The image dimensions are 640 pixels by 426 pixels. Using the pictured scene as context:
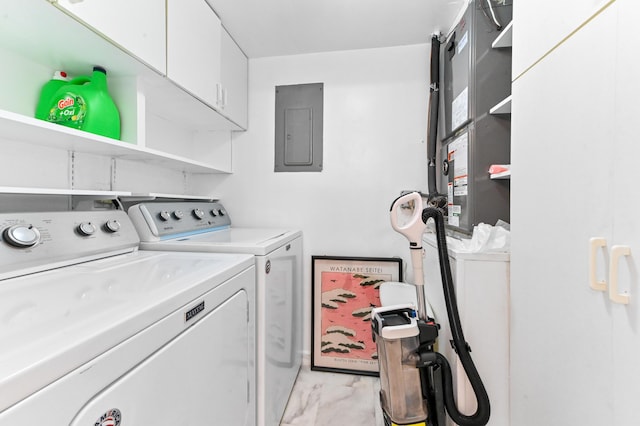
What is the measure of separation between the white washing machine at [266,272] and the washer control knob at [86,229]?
26 cm

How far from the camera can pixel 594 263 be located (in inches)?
27.8

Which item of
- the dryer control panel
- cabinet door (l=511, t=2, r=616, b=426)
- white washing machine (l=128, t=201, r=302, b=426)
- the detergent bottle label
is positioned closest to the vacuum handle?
cabinet door (l=511, t=2, r=616, b=426)

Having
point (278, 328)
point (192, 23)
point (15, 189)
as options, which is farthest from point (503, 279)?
point (192, 23)

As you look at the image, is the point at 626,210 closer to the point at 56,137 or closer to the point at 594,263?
the point at 594,263

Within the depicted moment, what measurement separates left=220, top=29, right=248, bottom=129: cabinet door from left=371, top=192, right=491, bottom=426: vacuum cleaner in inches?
58.9

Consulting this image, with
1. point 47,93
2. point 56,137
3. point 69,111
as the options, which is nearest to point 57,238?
point 56,137

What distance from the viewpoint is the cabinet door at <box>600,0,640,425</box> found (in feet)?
2.02

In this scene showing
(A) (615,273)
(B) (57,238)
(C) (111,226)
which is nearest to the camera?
(A) (615,273)

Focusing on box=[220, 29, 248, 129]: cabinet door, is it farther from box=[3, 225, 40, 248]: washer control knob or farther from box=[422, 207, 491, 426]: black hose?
box=[422, 207, 491, 426]: black hose

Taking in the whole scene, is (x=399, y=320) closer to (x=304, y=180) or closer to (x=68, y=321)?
(x=68, y=321)

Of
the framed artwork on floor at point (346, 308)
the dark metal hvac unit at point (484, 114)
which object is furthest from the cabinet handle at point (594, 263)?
the framed artwork on floor at point (346, 308)

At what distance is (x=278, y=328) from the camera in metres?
1.50

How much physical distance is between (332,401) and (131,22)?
229 centimetres

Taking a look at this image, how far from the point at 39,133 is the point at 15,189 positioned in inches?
9.0
